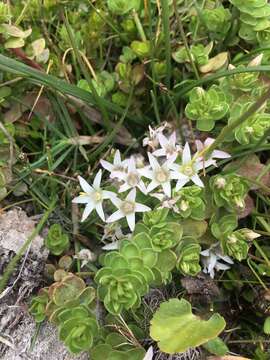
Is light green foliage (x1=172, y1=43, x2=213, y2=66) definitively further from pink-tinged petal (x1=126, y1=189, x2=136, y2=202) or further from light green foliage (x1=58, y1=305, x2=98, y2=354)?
light green foliage (x1=58, y1=305, x2=98, y2=354)

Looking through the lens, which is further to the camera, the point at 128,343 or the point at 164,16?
the point at 164,16

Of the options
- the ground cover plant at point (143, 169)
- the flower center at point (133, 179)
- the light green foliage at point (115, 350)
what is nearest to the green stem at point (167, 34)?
the ground cover plant at point (143, 169)

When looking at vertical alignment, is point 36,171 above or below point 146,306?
above

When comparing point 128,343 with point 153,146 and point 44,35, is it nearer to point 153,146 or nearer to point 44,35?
A: point 153,146

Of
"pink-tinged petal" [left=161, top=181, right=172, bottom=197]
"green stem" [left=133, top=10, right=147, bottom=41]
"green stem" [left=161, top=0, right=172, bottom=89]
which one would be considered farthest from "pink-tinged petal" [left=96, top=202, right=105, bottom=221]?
"green stem" [left=133, top=10, right=147, bottom=41]

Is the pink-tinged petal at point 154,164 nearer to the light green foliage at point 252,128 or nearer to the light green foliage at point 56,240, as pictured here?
the light green foliage at point 252,128

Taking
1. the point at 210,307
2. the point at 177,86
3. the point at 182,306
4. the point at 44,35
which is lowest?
the point at 210,307

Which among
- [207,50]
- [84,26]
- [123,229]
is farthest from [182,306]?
[84,26]
